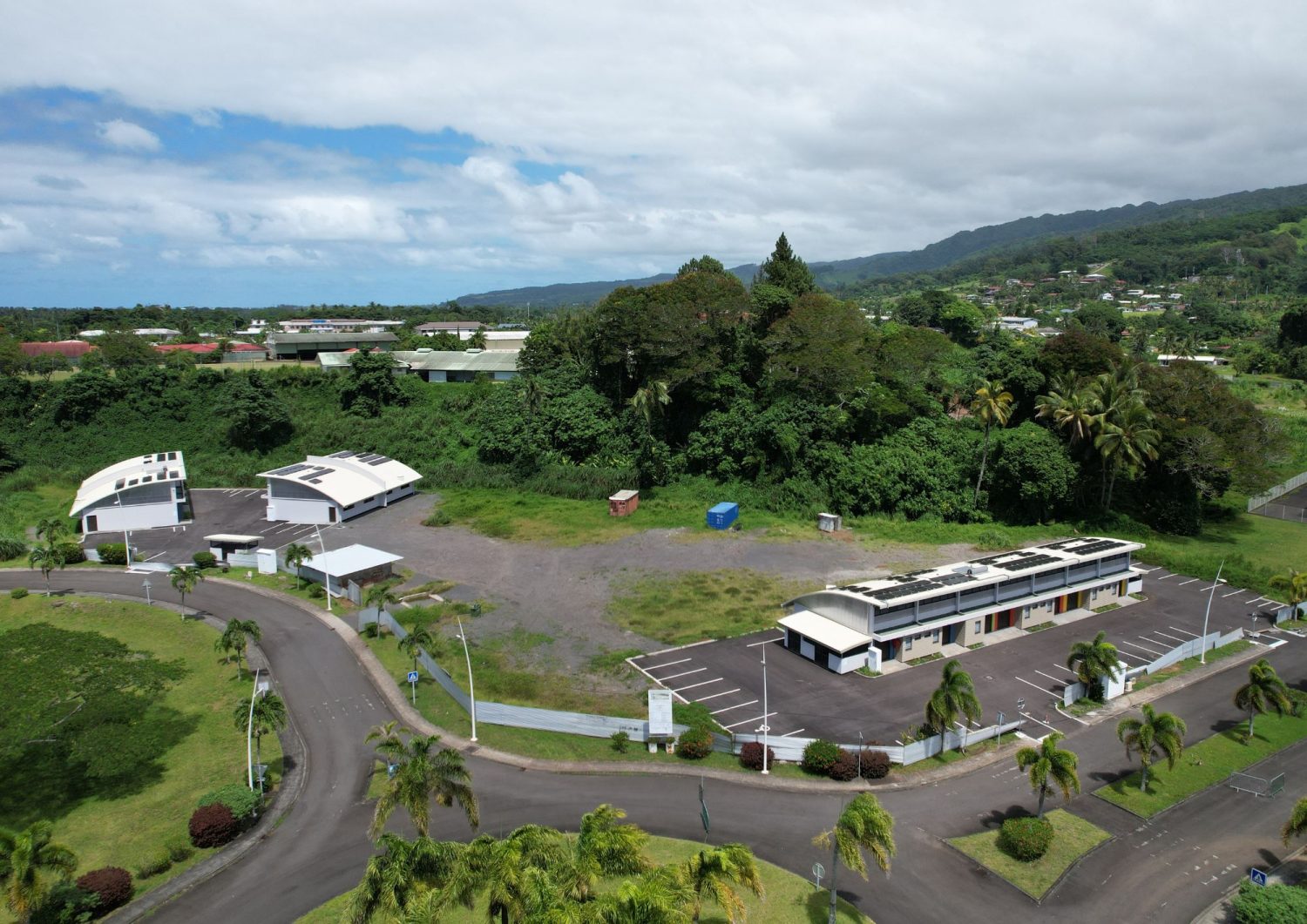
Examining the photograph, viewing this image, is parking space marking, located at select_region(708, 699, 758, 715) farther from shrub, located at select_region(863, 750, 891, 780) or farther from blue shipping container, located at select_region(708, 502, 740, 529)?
blue shipping container, located at select_region(708, 502, 740, 529)

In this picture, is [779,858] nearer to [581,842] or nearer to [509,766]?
[581,842]

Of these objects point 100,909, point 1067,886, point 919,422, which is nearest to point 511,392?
point 919,422

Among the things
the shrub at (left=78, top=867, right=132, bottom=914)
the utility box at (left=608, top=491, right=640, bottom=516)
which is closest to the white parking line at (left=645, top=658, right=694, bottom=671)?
the shrub at (left=78, top=867, right=132, bottom=914)

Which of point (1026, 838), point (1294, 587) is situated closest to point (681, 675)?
point (1026, 838)

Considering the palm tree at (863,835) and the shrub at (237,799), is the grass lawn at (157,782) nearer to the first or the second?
the shrub at (237,799)

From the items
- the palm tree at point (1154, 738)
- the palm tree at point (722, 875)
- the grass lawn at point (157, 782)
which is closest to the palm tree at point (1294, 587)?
the palm tree at point (1154, 738)
